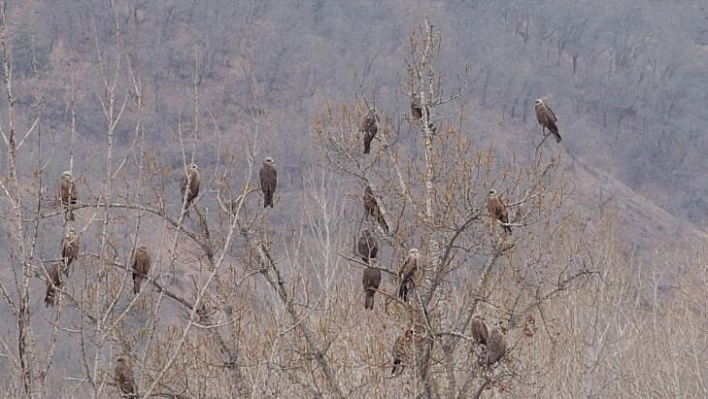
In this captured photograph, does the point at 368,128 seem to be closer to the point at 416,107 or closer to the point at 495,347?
the point at 416,107

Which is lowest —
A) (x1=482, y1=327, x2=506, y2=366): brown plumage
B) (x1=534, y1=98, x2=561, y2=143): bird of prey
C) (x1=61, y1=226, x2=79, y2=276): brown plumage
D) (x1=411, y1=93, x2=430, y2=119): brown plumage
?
(x1=482, y1=327, x2=506, y2=366): brown plumage

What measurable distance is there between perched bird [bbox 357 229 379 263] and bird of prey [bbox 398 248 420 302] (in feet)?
1.42

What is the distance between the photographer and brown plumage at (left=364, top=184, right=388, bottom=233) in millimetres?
11641

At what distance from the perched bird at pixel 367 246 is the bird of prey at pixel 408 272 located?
1.42ft

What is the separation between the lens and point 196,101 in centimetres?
633

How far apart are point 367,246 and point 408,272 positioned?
87 cm

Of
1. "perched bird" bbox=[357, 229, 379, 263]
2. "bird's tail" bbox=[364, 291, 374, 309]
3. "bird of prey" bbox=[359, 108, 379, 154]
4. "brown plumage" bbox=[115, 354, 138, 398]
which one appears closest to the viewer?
"brown plumage" bbox=[115, 354, 138, 398]

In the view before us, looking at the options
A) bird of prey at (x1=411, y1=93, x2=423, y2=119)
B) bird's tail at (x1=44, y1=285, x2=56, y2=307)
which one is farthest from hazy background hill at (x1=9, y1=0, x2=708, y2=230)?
bird's tail at (x1=44, y1=285, x2=56, y2=307)

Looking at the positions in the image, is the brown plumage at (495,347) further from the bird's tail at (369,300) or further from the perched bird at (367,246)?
the perched bird at (367,246)

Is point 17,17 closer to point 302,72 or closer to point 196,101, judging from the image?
point 302,72

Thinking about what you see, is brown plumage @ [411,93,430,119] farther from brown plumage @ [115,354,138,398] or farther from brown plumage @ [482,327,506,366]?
brown plumage @ [115,354,138,398]

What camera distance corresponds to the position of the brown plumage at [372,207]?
11.6m

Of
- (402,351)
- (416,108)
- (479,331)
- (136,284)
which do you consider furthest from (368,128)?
(136,284)

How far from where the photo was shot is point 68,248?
6895 millimetres
